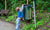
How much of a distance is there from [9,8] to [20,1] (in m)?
1.61

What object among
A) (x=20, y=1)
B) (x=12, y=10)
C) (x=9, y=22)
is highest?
(x=20, y=1)

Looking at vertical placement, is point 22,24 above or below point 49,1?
below

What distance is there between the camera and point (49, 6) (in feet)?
31.0

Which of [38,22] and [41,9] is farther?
[41,9]

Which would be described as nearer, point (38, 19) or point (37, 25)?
point (37, 25)

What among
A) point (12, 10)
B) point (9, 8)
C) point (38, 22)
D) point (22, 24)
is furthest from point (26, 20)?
point (9, 8)

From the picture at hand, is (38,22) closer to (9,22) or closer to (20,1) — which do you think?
(9,22)

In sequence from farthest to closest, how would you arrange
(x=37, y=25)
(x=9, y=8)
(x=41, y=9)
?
(x=9, y=8) → (x=41, y=9) → (x=37, y=25)

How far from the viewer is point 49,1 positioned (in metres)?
9.49

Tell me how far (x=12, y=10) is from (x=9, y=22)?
6.51ft

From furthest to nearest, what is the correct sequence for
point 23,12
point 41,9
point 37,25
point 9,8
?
point 9,8 < point 41,9 < point 23,12 < point 37,25

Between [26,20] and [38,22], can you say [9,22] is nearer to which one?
[26,20]

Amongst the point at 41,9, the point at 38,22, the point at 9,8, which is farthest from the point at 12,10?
the point at 38,22

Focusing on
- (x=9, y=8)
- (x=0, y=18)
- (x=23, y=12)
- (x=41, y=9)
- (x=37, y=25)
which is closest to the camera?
(x=37, y=25)
